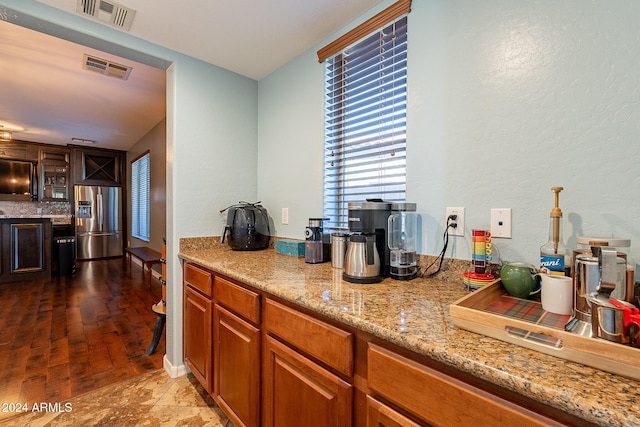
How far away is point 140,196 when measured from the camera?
5668mm

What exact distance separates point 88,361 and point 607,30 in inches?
136

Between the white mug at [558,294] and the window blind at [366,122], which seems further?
the window blind at [366,122]

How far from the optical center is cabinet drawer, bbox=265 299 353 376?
92 centimetres

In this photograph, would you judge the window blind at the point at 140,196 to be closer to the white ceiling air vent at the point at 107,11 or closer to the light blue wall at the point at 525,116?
the white ceiling air vent at the point at 107,11

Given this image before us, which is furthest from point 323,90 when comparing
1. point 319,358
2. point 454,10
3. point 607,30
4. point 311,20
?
point 319,358

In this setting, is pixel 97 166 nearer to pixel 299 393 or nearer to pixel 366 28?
pixel 366 28

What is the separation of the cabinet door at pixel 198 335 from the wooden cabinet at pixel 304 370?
0.57 m

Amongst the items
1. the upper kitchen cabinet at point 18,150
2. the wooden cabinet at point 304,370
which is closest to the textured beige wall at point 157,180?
the upper kitchen cabinet at point 18,150

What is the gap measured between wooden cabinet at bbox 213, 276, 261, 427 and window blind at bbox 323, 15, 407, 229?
0.77 meters

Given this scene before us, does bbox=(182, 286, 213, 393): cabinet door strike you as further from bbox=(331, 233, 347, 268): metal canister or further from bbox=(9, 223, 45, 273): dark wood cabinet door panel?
bbox=(9, 223, 45, 273): dark wood cabinet door panel

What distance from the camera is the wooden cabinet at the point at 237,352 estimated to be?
132cm

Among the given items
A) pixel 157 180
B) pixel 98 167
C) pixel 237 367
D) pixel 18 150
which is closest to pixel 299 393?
pixel 237 367

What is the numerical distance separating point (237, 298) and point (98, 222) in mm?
6427

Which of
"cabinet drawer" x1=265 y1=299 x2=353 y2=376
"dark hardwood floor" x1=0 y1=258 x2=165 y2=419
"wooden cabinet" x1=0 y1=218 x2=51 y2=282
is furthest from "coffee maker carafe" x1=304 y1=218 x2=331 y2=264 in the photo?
"wooden cabinet" x1=0 y1=218 x2=51 y2=282
